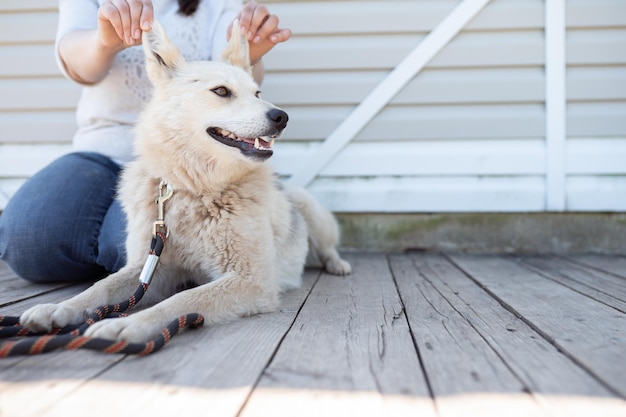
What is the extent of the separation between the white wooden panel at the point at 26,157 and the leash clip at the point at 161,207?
209cm

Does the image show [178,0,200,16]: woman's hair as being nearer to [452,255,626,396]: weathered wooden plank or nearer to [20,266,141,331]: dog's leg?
[20,266,141,331]: dog's leg

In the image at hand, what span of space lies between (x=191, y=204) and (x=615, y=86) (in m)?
3.17

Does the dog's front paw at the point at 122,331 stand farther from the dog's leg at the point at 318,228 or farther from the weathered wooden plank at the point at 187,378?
the dog's leg at the point at 318,228

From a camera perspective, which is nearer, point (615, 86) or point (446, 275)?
point (446, 275)

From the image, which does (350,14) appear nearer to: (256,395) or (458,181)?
(458,181)

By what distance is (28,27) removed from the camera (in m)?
3.63

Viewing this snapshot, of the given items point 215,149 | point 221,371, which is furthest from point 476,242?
point 221,371

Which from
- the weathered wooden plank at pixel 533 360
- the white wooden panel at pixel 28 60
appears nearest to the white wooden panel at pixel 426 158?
the weathered wooden plank at pixel 533 360

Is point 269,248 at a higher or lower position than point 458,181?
lower

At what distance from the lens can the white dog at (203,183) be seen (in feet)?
6.72

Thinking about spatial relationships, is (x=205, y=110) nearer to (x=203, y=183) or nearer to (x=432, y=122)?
(x=203, y=183)

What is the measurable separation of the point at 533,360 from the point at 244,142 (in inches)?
54.2

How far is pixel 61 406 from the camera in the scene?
1.08 meters

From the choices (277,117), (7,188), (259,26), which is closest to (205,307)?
(277,117)
